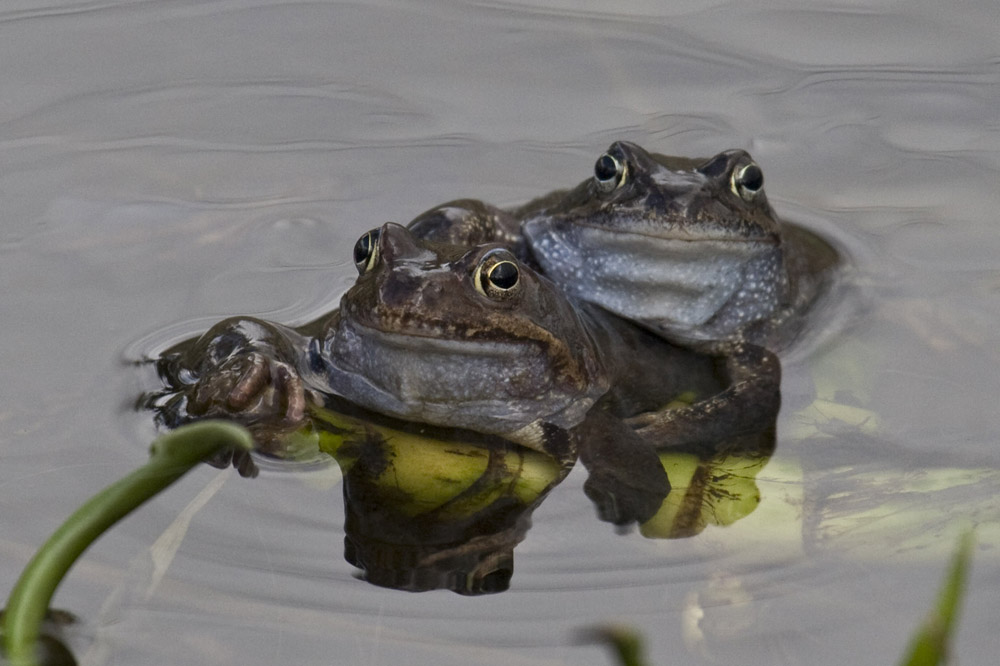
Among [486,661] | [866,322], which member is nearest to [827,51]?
[866,322]

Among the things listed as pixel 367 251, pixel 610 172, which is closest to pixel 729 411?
pixel 610 172

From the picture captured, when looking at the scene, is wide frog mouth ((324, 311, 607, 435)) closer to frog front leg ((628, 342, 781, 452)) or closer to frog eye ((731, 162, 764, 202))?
frog front leg ((628, 342, 781, 452))

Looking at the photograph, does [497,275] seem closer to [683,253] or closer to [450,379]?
[450,379]

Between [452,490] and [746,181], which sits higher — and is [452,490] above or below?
below

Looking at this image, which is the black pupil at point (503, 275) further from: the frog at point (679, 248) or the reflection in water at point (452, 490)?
the frog at point (679, 248)

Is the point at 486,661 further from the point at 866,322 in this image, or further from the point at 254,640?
the point at 866,322

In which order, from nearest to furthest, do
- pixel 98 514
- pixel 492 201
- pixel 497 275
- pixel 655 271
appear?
pixel 98 514, pixel 497 275, pixel 655 271, pixel 492 201
